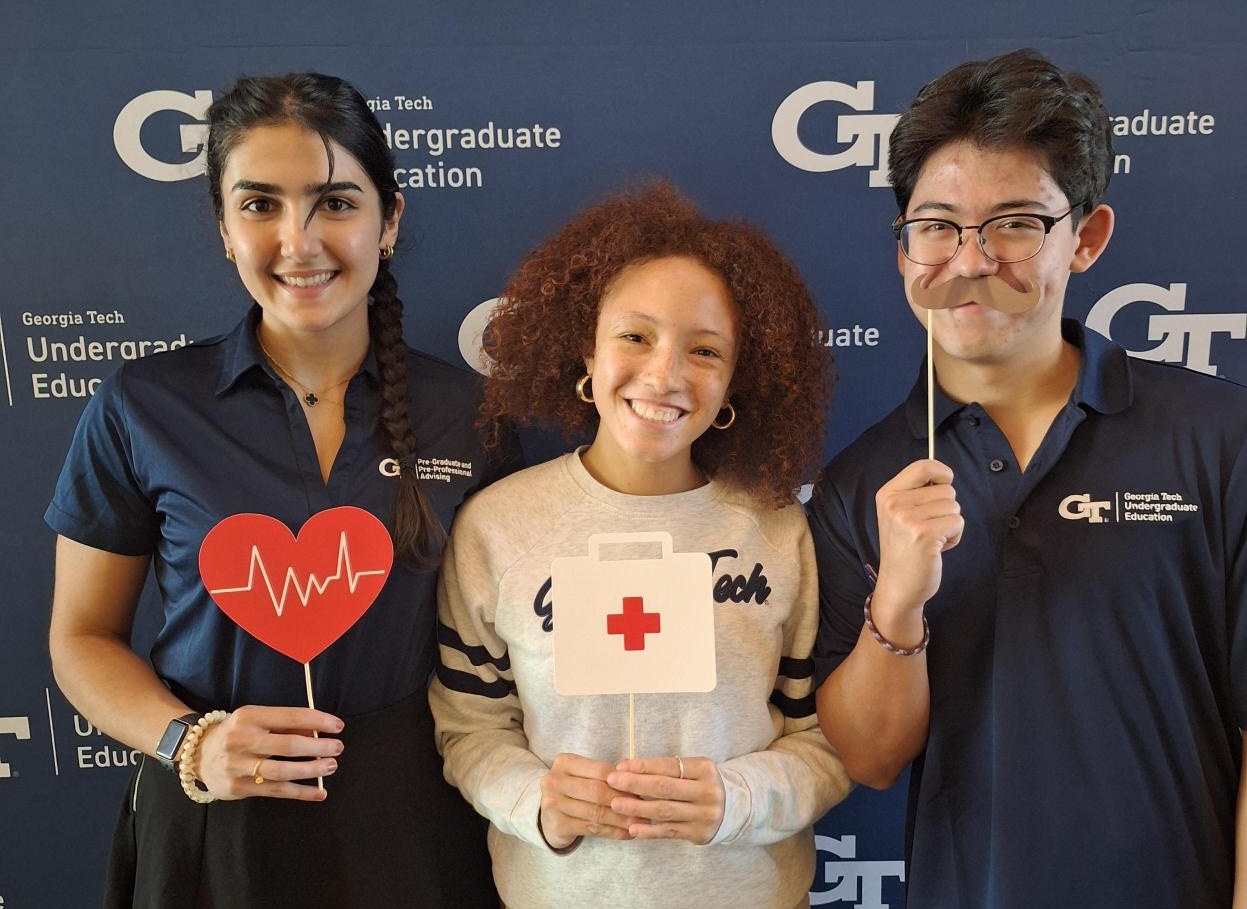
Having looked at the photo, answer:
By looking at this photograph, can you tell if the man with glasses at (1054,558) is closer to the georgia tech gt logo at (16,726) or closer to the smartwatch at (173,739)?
the smartwatch at (173,739)

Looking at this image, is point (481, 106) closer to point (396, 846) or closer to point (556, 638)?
point (556, 638)

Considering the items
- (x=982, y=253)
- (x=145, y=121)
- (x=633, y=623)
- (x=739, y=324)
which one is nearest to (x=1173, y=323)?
(x=982, y=253)

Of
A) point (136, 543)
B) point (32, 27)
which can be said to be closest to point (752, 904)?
point (136, 543)

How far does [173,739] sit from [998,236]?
120cm

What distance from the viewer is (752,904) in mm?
1266

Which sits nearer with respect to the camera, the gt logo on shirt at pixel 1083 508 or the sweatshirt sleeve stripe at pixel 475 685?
the gt logo on shirt at pixel 1083 508

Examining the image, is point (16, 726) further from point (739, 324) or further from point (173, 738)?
point (739, 324)

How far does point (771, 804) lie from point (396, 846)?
1.70 ft

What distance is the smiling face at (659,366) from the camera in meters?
1.21

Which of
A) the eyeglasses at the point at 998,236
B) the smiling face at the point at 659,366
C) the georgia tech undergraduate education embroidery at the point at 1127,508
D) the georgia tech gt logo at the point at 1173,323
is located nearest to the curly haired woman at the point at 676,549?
the smiling face at the point at 659,366

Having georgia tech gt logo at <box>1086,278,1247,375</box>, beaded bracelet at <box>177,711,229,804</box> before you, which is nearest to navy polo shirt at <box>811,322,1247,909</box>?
georgia tech gt logo at <box>1086,278,1247,375</box>

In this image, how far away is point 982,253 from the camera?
1.15m

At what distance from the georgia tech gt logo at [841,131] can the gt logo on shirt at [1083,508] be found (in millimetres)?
697

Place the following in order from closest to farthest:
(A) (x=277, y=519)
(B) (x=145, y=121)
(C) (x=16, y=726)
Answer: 1. (A) (x=277, y=519)
2. (B) (x=145, y=121)
3. (C) (x=16, y=726)
